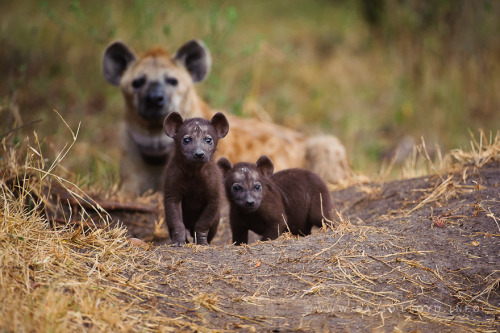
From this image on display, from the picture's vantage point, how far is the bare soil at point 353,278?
3.53 metres

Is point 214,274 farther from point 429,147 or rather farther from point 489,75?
point 489,75

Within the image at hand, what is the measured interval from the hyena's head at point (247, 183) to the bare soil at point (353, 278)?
0.43 m

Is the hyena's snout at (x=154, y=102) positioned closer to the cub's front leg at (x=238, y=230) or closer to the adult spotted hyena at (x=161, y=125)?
the adult spotted hyena at (x=161, y=125)

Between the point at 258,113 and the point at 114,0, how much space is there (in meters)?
6.19

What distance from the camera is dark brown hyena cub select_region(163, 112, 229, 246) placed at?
14.8 ft

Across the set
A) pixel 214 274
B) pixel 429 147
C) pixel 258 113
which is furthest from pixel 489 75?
pixel 214 274

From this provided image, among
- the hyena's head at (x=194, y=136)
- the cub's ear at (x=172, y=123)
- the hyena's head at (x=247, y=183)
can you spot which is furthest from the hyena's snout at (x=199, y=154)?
the hyena's head at (x=247, y=183)

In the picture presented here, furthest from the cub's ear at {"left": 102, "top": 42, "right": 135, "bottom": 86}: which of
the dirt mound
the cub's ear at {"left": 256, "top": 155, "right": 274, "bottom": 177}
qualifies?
the dirt mound

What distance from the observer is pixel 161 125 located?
7.18 m

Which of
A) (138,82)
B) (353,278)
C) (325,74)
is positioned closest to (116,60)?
(138,82)

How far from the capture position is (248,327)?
3.38m

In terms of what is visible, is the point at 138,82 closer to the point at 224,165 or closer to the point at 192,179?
the point at 224,165

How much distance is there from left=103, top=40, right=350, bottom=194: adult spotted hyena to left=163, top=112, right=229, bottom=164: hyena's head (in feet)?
7.48

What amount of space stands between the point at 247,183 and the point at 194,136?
0.60 m
